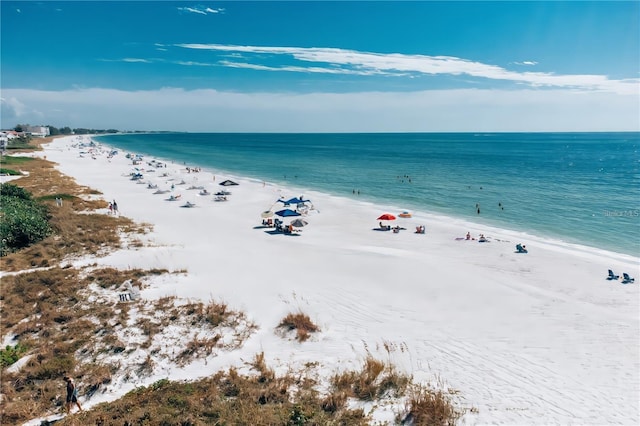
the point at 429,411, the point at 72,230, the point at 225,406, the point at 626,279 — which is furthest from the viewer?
the point at 72,230

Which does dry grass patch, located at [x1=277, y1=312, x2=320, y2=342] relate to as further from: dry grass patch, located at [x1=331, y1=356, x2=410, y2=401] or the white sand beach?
dry grass patch, located at [x1=331, y1=356, x2=410, y2=401]

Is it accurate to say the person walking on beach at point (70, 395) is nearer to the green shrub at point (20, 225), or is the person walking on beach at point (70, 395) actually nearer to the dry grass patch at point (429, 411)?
the dry grass patch at point (429, 411)

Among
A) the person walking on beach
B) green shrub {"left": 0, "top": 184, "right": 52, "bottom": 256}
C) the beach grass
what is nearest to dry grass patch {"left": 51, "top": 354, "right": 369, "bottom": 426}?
the beach grass

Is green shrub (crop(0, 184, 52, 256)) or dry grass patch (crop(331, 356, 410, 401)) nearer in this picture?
dry grass patch (crop(331, 356, 410, 401))

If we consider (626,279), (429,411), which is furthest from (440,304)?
(626,279)

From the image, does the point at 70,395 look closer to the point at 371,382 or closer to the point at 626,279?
the point at 371,382

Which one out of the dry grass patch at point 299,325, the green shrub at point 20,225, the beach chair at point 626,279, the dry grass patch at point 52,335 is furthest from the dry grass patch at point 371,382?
the green shrub at point 20,225
